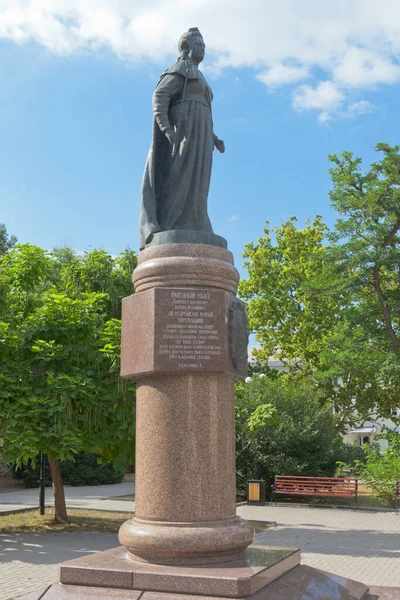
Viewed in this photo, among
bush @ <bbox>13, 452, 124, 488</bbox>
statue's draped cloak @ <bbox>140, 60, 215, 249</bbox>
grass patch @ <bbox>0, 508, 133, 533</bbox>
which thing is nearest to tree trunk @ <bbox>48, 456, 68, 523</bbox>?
grass patch @ <bbox>0, 508, 133, 533</bbox>

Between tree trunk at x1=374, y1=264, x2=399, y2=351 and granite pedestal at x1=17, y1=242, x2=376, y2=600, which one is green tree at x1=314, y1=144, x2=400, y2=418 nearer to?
tree trunk at x1=374, y1=264, x2=399, y2=351

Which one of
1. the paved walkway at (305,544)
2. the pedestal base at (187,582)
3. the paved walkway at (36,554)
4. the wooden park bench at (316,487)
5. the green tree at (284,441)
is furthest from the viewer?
the green tree at (284,441)

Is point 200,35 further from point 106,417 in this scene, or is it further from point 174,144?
point 106,417

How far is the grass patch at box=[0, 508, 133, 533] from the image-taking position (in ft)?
50.4

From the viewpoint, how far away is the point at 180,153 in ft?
26.0

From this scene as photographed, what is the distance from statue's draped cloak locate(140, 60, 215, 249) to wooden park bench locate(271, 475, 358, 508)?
14371 mm

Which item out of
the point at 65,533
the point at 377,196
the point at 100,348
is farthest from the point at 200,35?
the point at 377,196

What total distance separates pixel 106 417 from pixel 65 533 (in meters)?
2.68

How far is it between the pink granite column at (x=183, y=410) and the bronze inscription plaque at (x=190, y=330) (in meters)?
0.01

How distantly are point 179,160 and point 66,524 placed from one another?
10867mm

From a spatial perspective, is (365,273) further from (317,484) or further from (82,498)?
(82,498)

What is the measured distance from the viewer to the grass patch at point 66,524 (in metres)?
15.4

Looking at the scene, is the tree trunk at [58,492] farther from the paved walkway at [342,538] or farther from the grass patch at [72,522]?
the paved walkway at [342,538]

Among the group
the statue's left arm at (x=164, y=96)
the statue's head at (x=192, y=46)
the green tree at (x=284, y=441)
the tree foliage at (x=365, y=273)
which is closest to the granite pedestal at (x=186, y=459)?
the statue's left arm at (x=164, y=96)
